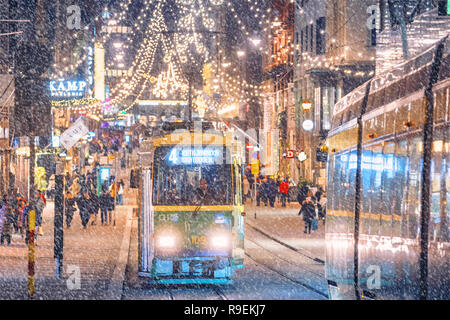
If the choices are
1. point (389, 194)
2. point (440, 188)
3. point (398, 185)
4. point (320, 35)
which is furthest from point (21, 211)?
point (320, 35)

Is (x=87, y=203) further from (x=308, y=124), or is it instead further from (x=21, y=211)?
(x=308, y=124)

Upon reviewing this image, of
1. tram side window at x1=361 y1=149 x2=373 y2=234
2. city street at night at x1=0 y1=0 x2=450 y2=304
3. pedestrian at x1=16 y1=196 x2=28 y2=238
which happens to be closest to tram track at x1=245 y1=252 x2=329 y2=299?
city street at night at x1=0 y1=0 x2=450 y2=304

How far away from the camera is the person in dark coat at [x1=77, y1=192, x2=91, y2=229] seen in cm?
3506

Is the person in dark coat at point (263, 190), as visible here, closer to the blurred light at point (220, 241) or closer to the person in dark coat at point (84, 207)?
the person in dark coat at point (84, 207)

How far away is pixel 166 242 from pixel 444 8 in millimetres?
9731

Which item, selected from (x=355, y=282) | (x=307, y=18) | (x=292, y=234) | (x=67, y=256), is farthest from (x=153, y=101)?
(x=355, y=282)

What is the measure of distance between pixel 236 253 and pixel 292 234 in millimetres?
14814

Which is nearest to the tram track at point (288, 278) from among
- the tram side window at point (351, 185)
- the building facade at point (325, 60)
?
the tram side window at point (351, 185)

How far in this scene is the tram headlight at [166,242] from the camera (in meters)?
18.4

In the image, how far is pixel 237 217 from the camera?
19344 millimetres

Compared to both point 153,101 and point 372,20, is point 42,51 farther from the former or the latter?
point 153,101

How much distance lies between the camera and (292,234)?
3416 cm

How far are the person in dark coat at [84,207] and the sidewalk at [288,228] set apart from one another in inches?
285

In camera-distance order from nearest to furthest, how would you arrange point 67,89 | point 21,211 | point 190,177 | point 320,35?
point 190,177
point 21,211
point 67,89
point 320,35
